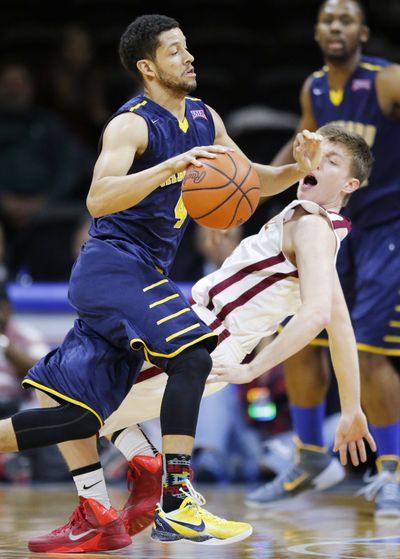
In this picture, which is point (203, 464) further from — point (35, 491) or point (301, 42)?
point (301, 42)

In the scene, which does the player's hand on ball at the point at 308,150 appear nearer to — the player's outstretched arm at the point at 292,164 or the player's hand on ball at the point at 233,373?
the player's outstretched arm at the point at 292,164

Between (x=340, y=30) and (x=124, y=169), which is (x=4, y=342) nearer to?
(x=340, y=30)

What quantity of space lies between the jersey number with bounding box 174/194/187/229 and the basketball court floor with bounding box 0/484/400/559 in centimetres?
123

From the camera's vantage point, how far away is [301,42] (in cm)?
1030

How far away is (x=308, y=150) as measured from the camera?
165 inches

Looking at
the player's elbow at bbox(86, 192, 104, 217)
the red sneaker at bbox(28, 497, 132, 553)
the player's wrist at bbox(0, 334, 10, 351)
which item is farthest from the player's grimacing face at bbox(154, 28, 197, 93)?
the player's wrist at bbox(0, 334, 10, 351)

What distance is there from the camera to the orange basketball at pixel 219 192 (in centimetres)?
391

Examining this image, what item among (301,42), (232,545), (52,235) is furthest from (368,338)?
Result: (301,42)

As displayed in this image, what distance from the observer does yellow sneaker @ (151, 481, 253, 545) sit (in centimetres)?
384

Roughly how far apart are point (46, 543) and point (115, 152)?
1.44 metres

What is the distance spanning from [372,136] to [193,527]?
267 centimetres

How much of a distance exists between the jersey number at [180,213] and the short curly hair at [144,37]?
570 mm

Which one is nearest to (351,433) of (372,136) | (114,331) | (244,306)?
(244,306)

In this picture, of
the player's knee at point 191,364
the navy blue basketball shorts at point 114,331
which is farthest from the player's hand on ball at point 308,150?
the player's knee at point 191,364
